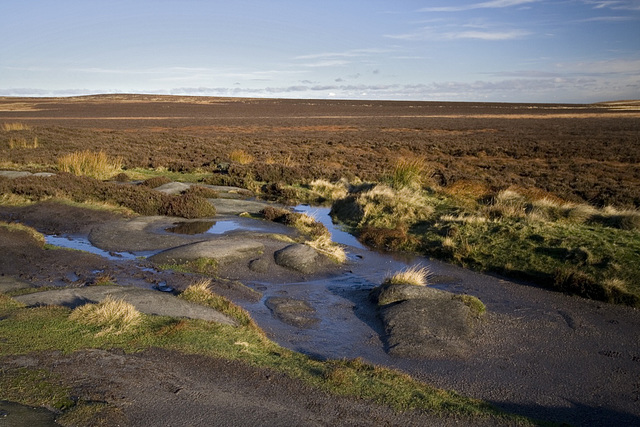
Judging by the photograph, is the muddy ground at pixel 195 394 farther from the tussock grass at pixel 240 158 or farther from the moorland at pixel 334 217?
the tussock grass at pixel 240 158

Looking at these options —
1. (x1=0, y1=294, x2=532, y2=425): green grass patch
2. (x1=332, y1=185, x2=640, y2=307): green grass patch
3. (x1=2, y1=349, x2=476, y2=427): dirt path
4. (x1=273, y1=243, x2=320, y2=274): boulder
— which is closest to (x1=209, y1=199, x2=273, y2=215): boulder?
(x1=332, y1=185, x2=640, y2=307): green grass patch

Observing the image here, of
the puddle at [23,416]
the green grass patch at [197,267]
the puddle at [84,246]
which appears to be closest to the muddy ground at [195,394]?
Result: the puddle at [23,416]

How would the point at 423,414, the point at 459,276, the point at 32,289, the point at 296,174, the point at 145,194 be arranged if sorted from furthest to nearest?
the point at 296,174
the point at 145,194
the point at 459,276
the point at 32,289
the point at 423,414

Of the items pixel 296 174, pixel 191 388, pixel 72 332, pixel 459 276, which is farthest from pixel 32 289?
pixel 296 174

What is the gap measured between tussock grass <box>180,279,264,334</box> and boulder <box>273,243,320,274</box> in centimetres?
309

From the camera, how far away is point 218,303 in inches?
364

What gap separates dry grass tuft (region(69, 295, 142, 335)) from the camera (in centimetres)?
754

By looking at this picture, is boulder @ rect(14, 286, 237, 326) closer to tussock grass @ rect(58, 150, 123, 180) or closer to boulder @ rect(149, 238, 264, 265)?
boulder @ rect(149, 238, 264, 265)

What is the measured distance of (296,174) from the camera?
89.6 ft

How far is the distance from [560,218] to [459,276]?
18.4 feet

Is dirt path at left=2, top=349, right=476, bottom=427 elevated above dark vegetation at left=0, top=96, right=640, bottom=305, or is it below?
above

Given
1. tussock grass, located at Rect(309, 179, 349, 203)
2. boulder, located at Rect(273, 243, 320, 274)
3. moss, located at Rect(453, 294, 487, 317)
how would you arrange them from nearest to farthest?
1. moss, located at Rect(453, 294, 487, 317)
2. boulder, located at Rect(273, 243, 320, 274)
3. tussock grass, located at Rect(309, 179, 349, 203)

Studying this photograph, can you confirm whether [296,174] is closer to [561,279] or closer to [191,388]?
[561,279]

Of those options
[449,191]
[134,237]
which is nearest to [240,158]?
[449,191]
